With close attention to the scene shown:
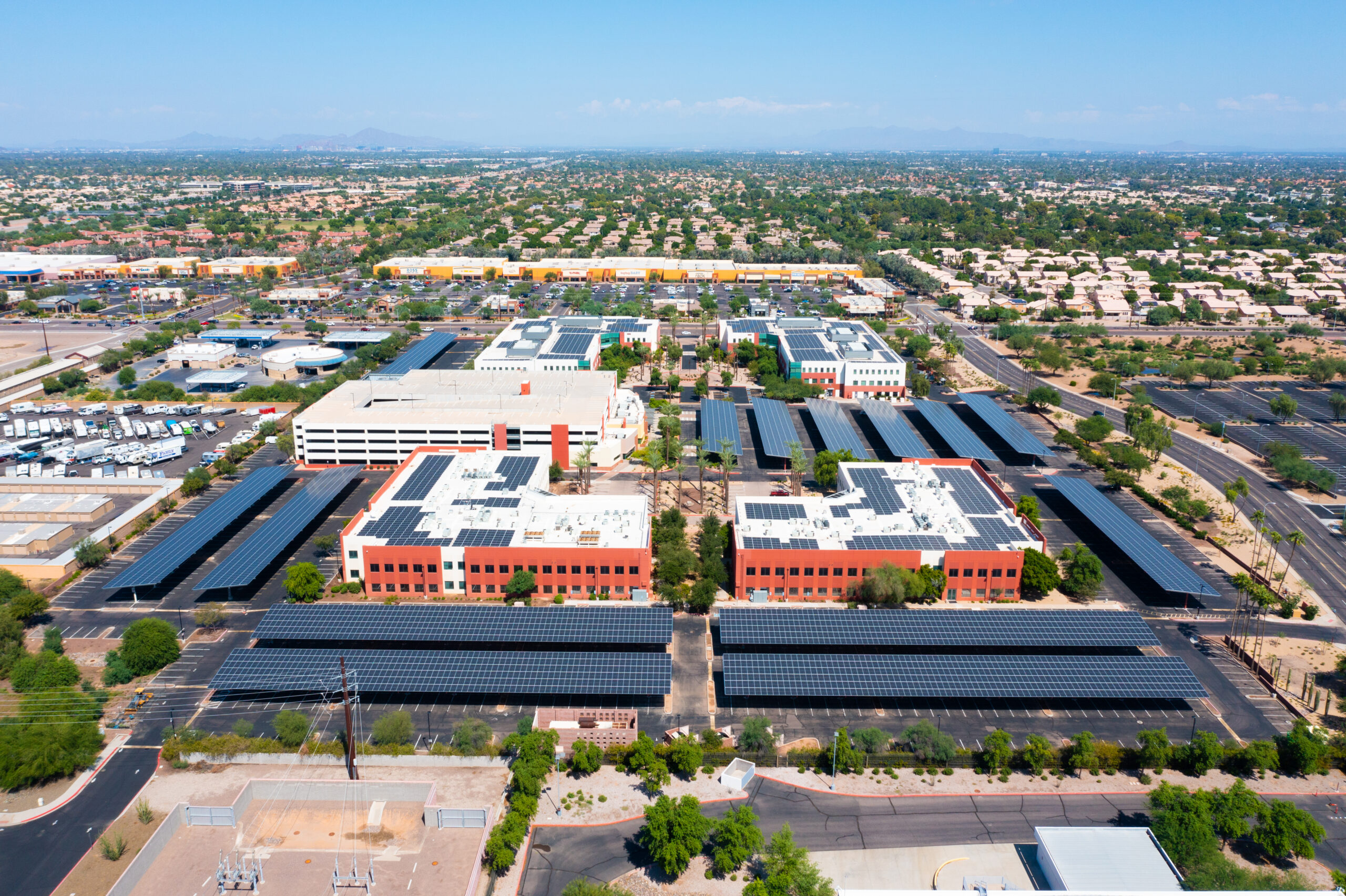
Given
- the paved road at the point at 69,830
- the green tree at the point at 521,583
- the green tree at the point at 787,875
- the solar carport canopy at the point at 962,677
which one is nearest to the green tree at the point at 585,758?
the solar carport canopy at the point at 962,677

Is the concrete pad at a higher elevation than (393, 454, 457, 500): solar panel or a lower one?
lower

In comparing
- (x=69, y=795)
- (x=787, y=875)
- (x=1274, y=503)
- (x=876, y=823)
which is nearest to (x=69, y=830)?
(x=69, y=795)

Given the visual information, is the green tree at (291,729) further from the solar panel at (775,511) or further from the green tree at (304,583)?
the solar panel at (775,511)

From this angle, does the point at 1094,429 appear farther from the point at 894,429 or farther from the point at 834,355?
the point at 834,355

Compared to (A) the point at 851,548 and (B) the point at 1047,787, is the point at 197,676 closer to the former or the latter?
(A) the point at 851,548

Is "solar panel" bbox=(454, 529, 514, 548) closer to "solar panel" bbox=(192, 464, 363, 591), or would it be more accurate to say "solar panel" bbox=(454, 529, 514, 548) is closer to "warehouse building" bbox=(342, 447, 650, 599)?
"warehouse building" bbox=(342, 447, 650, 599)

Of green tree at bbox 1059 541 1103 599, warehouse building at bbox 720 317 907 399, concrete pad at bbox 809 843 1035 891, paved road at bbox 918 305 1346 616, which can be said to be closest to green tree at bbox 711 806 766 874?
concrete pad at bbox 809 843 1035 891
